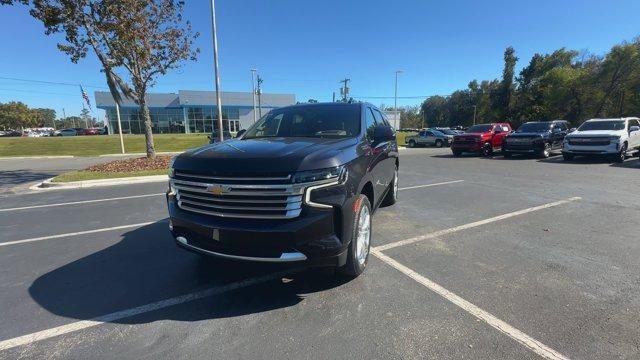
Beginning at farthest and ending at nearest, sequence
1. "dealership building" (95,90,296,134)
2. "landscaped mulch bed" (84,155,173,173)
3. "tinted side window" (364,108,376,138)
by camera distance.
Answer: "dealership building" (95,90,296,134) → "landscaped mulch bed" (84,155,173,173) → "tinted side window" (364,108,376,138)

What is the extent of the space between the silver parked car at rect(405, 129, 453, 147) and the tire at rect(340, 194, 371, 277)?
28.7 metres

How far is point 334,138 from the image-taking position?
403cm

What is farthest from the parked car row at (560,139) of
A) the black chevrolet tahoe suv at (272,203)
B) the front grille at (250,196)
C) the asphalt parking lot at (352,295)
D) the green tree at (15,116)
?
the green tree at (15,116)

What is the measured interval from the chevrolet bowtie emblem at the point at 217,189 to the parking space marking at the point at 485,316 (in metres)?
2.15

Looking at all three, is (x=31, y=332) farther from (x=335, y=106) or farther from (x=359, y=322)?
(x=335, y=106)

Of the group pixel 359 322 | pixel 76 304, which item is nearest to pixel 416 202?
pixel 359 322

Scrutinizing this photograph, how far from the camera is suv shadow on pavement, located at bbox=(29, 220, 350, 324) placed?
10.2 ft

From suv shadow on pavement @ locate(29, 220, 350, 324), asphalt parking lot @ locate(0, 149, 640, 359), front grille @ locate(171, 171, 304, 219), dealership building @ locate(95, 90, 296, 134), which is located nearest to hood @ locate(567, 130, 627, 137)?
asphalt parking lot @ locate(0, 149, 640, 359)

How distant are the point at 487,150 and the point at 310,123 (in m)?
17.8

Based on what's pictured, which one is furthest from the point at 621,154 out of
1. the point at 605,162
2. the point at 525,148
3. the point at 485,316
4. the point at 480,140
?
the point at 485,316

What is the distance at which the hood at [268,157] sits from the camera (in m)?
A: 2.89

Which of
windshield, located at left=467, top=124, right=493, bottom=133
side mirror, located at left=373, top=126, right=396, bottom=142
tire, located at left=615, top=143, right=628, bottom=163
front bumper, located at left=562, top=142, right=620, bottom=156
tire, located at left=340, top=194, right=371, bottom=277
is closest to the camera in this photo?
tire, located at left=340, top=194, right=371, bottom=277

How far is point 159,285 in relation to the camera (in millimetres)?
3594

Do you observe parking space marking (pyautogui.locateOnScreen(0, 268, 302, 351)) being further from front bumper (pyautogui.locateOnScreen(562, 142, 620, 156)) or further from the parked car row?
the parked car row
